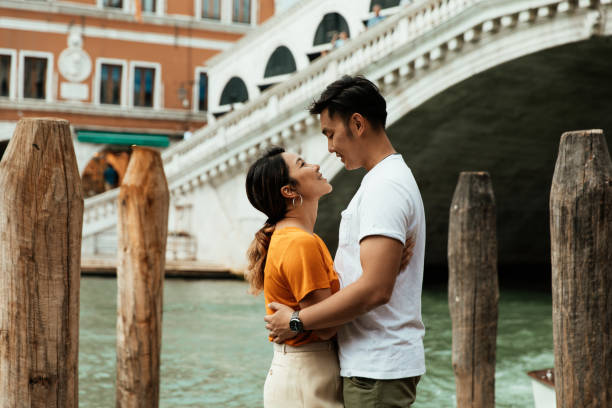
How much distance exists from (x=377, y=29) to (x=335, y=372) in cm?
977

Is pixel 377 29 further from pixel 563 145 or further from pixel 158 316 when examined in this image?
pixel 563 145

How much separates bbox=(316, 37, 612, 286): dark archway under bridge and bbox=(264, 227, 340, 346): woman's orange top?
27.6ft

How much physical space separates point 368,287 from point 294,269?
21cm

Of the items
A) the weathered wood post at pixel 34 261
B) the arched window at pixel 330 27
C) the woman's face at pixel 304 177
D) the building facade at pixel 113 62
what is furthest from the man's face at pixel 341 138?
the building facade at pixel 113 62

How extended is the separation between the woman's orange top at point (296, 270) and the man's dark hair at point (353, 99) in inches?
12.6

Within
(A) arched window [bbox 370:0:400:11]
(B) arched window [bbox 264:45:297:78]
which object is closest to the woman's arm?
(A) arched window [bbox 370:0:400:11]

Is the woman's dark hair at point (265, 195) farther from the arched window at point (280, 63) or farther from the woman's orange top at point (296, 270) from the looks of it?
the arched window at point (280, 63)

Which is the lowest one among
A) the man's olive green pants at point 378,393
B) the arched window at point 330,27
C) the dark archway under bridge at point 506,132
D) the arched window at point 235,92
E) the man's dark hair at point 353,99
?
the man's olive green pants at point 378,393

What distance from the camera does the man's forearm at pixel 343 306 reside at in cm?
178

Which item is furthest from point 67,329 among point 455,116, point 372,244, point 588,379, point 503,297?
point 503,297

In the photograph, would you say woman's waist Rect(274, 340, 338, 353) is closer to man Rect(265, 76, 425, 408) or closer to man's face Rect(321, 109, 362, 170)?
man Rect(265, 76, 425, 408)

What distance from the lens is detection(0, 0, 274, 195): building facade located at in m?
18.3

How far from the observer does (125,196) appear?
13.2 feet

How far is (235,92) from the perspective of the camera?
17953 millimetres
